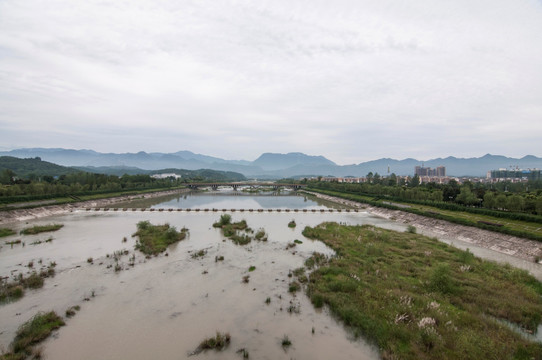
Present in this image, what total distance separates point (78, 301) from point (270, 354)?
13533 mm

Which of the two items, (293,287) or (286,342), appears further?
(293,287)

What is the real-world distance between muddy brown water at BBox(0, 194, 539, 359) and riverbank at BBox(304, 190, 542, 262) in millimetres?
3291

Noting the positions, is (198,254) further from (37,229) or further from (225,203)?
(225,203)

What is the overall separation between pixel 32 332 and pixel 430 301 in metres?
22.5

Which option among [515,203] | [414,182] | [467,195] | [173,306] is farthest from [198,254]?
[414,182]

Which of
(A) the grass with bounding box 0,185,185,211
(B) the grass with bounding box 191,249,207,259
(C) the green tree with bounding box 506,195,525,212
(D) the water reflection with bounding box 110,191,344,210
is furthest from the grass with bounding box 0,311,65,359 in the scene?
(C) the green tree with bounding box 506,195,525,212

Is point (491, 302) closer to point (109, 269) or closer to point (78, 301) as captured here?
point (78, 301)

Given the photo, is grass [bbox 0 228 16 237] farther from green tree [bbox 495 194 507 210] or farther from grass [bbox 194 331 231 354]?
green tree [bbox 495 194 507 210]

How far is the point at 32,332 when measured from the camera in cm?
1377

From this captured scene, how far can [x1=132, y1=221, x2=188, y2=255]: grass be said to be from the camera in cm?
2889

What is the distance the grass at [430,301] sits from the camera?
500 inches

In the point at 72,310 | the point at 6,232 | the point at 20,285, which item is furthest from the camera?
the point at 6,232

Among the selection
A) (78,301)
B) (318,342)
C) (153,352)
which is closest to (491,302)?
(318,342)

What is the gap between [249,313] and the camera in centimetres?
1648
